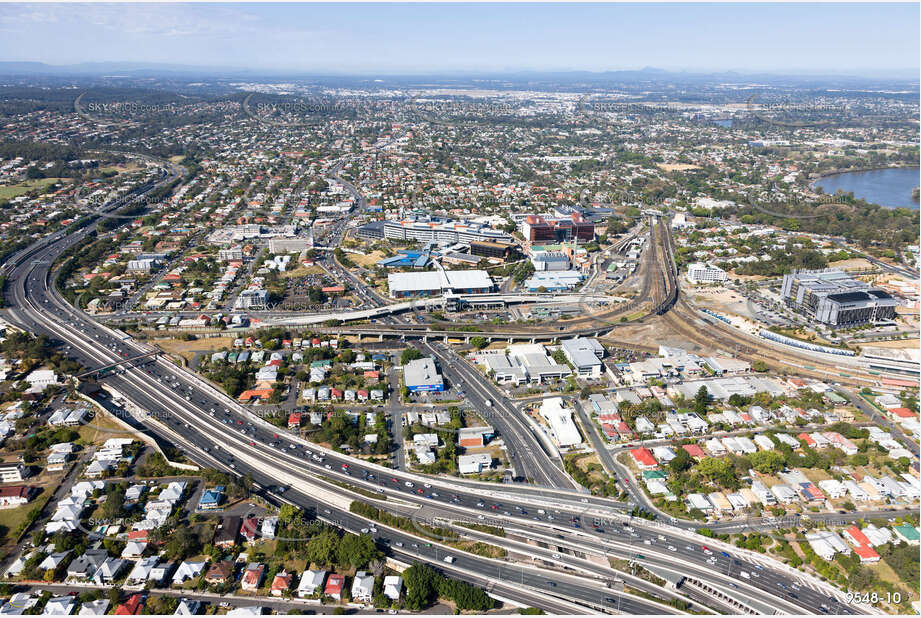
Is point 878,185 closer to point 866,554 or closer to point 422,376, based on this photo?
point 866,554

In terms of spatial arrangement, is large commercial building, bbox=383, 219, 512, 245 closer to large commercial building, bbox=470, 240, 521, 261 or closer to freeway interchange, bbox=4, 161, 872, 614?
large commercial building, bbox=470, 240, 521, 261

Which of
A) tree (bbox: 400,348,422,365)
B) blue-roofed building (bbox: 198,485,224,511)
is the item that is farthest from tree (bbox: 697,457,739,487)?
blue-roofed building (bbox: 198,485,224,511)

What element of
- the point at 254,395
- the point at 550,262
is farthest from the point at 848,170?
the point at 254,395

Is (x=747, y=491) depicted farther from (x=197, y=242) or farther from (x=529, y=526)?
(x=197, y=242)

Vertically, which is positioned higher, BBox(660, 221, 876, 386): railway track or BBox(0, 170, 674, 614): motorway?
BBox(660, 221, 876, 386): railway track

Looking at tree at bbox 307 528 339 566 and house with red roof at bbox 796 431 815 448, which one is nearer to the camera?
tree at bbox 307 528 339 566

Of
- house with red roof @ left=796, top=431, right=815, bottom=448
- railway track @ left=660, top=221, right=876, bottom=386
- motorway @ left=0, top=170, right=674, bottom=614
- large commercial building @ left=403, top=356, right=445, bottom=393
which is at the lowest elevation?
motorway @ left=0, top=170, right=674, bottom=614

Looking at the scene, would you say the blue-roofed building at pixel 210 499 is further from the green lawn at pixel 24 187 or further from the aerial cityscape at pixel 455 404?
the green lawn at pixel 24 187

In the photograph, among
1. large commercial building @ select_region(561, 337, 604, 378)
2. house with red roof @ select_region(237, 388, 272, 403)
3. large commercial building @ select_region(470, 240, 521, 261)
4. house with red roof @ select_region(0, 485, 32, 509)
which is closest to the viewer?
house with red roof @ select_region(0, 485, 32, 509)
